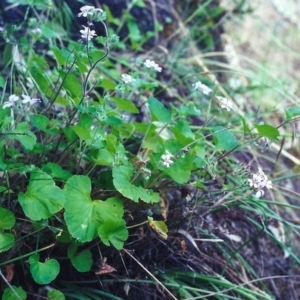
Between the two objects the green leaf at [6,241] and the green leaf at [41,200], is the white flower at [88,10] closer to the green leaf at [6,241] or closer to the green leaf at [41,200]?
the green leaf at [41,200]

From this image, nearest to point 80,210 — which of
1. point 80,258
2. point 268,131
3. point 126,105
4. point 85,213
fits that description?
point 85,213

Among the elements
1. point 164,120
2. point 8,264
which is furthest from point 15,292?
point 164,120

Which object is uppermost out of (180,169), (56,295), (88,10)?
(88,10)

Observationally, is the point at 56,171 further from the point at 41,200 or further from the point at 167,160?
the point at 167,160

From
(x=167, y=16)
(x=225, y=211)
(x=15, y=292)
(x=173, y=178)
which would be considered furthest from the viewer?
(x=167, y=16)

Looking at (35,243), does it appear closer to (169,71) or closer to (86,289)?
(86,289)

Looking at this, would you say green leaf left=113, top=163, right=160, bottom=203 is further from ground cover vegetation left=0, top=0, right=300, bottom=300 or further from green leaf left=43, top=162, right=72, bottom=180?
green leaf left=43, top=162, right=72, bottom=180
